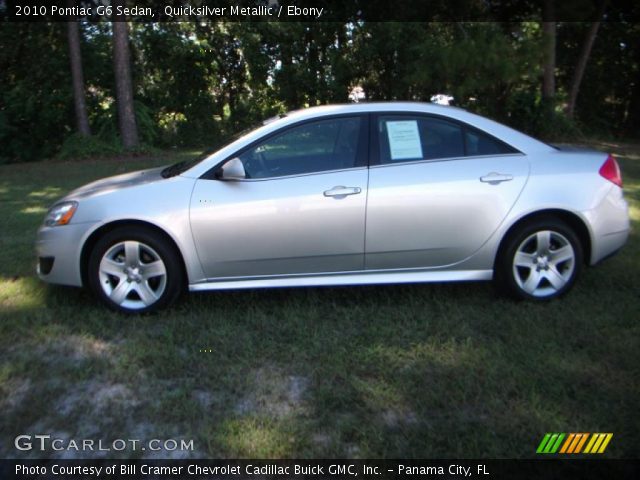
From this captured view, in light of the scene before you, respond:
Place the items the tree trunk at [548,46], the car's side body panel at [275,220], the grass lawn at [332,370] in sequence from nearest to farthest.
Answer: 1. the grass lawn at [332,370]
2. the car's side body panel at [275,220]
3. the tree trunk at [548,46]

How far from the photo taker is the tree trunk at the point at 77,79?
1420cm

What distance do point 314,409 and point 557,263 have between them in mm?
2328

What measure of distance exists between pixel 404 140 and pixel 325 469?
2523 millimetres

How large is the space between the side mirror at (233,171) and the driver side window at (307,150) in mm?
125

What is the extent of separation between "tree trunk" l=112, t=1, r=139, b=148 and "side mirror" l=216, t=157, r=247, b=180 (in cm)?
1125

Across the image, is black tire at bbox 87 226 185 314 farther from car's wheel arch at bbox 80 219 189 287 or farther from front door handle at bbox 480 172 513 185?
front door handle at bbox 480 172 513 185

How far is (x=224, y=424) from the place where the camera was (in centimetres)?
289

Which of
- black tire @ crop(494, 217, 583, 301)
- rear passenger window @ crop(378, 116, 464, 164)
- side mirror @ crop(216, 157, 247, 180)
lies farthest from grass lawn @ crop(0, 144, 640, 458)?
rear passenger window @ crop(378, 116, 464, 164)

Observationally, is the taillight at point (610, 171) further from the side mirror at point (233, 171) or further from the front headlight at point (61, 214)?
the front headlight at point (61, 214)

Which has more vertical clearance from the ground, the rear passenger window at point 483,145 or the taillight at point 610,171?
the rear passenger window at point 483,145

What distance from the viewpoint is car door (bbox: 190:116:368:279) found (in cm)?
409

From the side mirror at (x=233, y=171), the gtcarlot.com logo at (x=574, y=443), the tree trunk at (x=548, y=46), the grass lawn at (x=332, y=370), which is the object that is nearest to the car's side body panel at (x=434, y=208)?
the grass lawn at (x=332, y=370)

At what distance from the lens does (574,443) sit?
2.70 meters

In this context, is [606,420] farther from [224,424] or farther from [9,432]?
[9,432]
